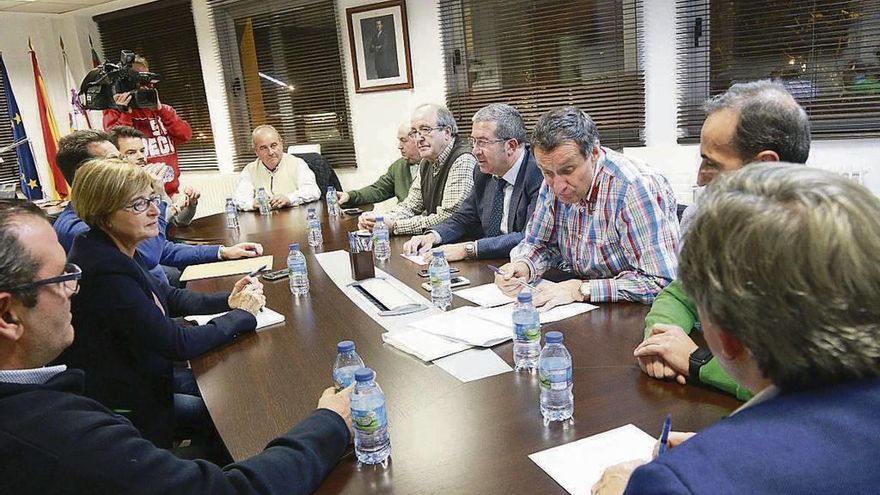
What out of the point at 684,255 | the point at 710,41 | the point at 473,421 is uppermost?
the point at 710,41

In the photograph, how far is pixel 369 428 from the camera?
3.91 ft

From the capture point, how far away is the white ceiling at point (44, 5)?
220 inches

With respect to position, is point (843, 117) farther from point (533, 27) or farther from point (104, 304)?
point (104, 304)

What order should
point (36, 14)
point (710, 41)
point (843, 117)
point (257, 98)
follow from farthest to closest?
1. point (36, 14)
2. point (257, 98)
3. point (710, 41)
4. point (843, 117)

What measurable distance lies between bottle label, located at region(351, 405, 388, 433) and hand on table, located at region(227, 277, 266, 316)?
926mm

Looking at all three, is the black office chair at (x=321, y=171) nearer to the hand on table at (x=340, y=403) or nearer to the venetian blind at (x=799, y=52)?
the venetian blind at (x=799, y=52)

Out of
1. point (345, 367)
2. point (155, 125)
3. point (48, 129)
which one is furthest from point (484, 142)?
point (48, 129)

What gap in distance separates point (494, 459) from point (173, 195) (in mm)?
4347

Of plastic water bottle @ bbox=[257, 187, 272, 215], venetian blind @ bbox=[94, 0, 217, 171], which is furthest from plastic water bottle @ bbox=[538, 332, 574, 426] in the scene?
venetian blind @ bbox=[94, 0, 217, 171]

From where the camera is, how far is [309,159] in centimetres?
484

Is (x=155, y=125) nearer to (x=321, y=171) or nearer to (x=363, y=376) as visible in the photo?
(x=321, y=171)

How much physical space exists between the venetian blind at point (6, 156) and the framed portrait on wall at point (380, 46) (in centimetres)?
371

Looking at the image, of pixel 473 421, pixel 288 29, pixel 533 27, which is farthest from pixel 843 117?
pixel 288 29

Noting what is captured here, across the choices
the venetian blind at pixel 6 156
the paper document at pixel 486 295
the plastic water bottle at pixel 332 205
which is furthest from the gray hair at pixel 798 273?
the venetian blind at pixel 6 156
